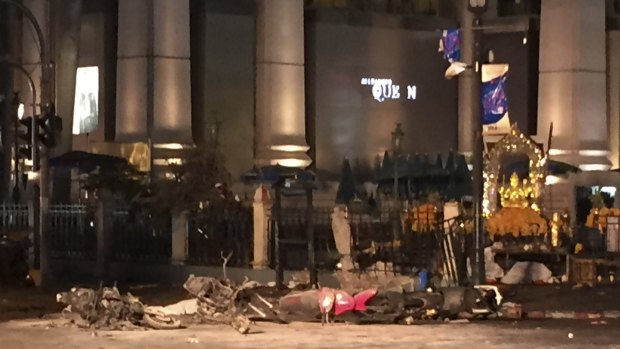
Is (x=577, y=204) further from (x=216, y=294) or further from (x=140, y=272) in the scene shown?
(x=216, y=294)

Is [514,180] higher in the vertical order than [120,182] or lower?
higher

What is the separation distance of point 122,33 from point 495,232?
1583 centimetres

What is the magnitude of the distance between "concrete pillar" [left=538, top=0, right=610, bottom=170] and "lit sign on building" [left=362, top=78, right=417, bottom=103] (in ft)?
A: 23.5

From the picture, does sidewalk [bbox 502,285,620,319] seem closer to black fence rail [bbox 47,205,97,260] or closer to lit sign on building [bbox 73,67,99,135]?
black fence rail [bbox 47,205,97,260]

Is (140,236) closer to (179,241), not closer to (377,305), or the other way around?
(179,241)

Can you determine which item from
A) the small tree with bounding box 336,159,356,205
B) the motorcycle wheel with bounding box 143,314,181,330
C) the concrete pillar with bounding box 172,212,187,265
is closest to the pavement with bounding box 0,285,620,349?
the motorcycle wheel with bounding box 143,314,181,330

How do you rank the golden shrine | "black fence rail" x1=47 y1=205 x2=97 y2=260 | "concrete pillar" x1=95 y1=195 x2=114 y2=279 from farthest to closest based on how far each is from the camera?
"black fence rail" x1=47 y1=205 x2=97 y2=260 < "concrete pillar" x1=95 y1=195 x2=114 y2=279 < the golden shrine

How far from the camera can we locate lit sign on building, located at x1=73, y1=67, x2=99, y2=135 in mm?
45312

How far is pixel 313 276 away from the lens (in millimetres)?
25562

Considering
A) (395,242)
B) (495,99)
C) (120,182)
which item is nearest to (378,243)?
(395,242)

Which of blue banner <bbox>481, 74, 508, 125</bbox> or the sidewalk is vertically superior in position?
blue banner <bbox>481, 74, 508, 125</bbox>

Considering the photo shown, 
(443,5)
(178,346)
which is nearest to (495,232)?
(178,346)

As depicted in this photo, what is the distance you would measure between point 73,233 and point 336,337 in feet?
51.1

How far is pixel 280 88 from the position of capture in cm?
4275
